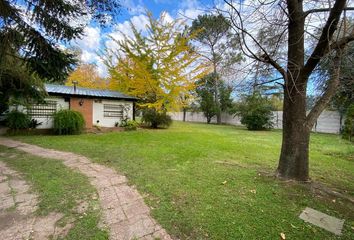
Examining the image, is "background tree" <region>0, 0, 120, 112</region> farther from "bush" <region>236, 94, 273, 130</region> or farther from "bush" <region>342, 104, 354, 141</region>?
"bush" <region>236, 94, 273, 130</region>

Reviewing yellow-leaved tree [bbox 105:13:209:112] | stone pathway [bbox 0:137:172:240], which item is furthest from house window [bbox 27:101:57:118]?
stone pathway [bbox 0:137:172:240]

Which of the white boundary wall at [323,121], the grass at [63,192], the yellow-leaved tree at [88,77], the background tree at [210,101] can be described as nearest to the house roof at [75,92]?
the white boundary wall at [323,121]

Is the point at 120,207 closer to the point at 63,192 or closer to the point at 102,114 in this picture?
the point at 63,192

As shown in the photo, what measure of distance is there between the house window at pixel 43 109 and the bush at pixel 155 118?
5.36m

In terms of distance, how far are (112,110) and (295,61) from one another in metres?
11.1

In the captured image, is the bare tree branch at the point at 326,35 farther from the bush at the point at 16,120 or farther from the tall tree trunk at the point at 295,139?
the bush at the point at 16,120

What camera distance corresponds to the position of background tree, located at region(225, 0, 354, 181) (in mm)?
3305

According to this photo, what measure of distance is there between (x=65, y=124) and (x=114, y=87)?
20.8ft

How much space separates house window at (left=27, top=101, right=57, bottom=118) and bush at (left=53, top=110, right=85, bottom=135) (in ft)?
3.37

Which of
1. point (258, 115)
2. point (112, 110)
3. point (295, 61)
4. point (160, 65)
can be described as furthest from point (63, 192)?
point (258, 115)

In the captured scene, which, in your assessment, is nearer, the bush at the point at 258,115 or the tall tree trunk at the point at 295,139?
the tall tree trunk at the point at 295,139

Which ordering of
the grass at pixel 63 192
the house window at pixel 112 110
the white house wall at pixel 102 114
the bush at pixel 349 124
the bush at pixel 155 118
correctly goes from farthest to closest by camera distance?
the bush at pixel 155 118, the house window at pixel 112 110, the white house wall at pixel 102 114, the bush at pixel 349 124, the grass at pixel 63 192

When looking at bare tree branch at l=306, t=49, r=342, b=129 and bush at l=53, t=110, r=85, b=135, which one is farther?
bush at l=53, t=110, r=85, b=135

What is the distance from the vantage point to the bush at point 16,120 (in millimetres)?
9148
